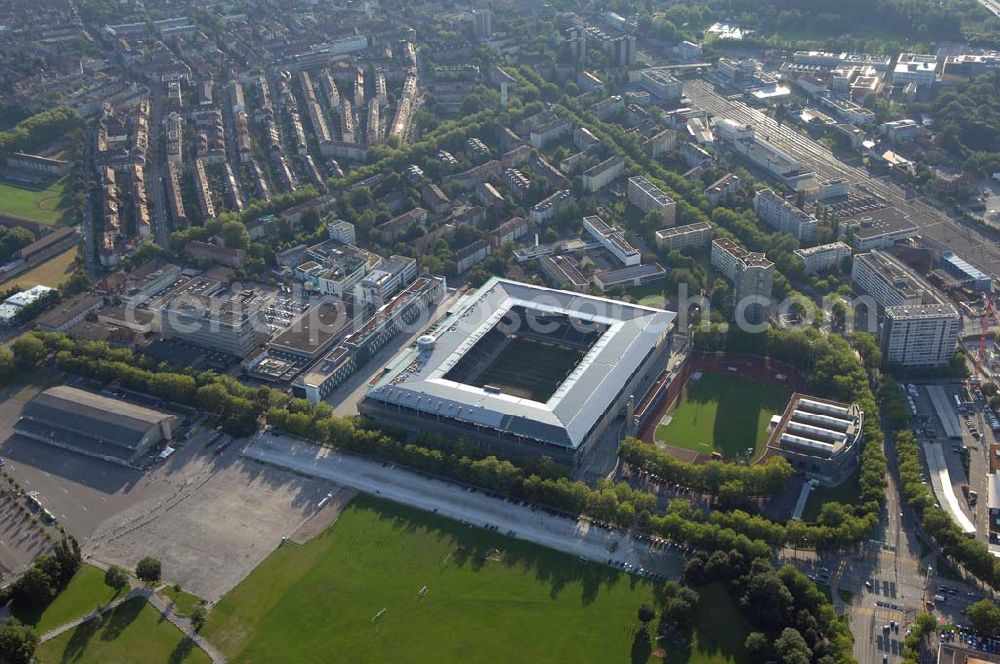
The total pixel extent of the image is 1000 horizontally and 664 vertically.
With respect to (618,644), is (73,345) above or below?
above

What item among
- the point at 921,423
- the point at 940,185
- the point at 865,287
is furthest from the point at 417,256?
the point at 940,185

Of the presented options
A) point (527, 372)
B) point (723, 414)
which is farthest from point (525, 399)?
point (723, 414)

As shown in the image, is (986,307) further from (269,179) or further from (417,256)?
(269,179)

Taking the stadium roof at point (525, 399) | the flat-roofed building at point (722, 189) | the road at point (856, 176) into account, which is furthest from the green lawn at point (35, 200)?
the road at point (856, 176)

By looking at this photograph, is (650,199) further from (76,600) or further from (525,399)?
(76,600)

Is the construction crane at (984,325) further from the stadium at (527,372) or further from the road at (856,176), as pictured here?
the stadium at (527,372)

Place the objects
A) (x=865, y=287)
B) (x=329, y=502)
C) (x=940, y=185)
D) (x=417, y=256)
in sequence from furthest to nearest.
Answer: (x=940, y=185), (x=417, y=256), (x=865, y=287), (x=329, y=502)
